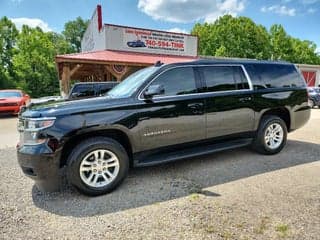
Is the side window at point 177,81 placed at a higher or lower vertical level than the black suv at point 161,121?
higher

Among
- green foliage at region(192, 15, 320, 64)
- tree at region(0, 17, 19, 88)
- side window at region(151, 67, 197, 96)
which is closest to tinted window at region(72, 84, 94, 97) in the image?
side window at region(151, 67, 197, 96)

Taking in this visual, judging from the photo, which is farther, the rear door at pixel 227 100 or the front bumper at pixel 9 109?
the front bumper at pixel 9 109

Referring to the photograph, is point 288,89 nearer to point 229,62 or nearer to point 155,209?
point 229,62

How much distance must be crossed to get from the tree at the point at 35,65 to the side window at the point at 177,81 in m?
43.4

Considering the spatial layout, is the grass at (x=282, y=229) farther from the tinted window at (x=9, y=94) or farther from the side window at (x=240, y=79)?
the tinted window at (x=9, y=94)

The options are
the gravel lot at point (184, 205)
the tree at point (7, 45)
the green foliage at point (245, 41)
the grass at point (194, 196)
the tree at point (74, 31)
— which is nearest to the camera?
the gravel lot at point (184, 205)

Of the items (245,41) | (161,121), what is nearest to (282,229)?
(161,121)

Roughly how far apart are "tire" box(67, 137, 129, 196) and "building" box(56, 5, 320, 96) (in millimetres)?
10749

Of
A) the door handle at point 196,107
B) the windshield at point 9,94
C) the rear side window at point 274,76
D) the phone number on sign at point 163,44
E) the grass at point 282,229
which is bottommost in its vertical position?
the grass at point 282,229

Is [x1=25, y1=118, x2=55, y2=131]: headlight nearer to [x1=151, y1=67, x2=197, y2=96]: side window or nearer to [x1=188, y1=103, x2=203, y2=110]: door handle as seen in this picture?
[x1=151, y1=67, x2=197, y2=96]: side window

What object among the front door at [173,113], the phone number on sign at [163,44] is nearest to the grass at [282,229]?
the front door at [173,113]

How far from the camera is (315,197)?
3.69m

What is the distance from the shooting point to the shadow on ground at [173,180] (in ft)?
12.0

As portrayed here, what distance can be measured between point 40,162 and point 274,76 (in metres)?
4.64
